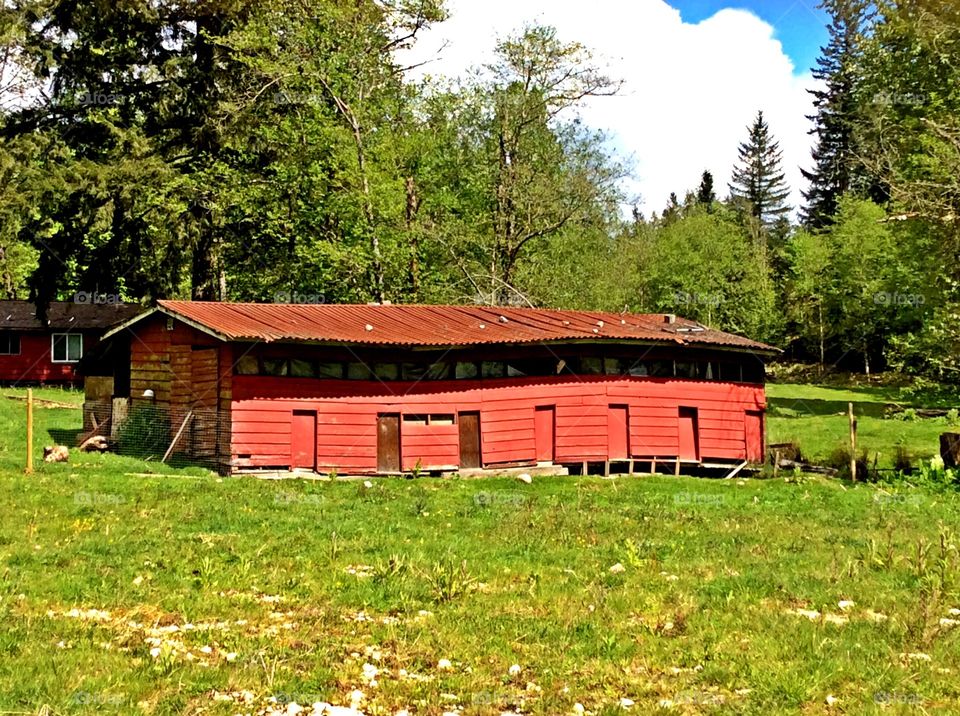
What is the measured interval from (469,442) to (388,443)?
2.52m

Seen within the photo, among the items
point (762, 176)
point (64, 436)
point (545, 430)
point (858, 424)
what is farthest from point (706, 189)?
point (64, 436)

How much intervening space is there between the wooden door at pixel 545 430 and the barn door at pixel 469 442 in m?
1.95

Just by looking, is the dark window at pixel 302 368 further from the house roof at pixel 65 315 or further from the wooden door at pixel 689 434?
the house roof at pixel 65 315

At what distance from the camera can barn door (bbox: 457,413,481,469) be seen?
2681 cm

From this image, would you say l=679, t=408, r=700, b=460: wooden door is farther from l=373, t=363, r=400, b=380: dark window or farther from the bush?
the bush

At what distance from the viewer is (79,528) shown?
13898 mm

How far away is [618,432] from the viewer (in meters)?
28.7

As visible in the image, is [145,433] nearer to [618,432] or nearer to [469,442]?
[469,442]

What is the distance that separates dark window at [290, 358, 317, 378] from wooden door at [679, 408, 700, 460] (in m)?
12.4

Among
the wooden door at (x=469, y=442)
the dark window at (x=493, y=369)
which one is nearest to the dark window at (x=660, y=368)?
the dark window at (x=493, y=369)

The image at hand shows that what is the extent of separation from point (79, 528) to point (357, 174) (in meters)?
26.3

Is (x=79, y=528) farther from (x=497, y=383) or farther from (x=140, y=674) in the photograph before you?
(x=497, y=383)

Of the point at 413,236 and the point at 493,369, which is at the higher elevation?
the point at 413,236

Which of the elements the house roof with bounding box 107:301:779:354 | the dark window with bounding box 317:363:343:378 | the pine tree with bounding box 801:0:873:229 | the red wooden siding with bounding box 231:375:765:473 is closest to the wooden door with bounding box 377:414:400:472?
the red wooden siding with bounding box 231:375:765:473
